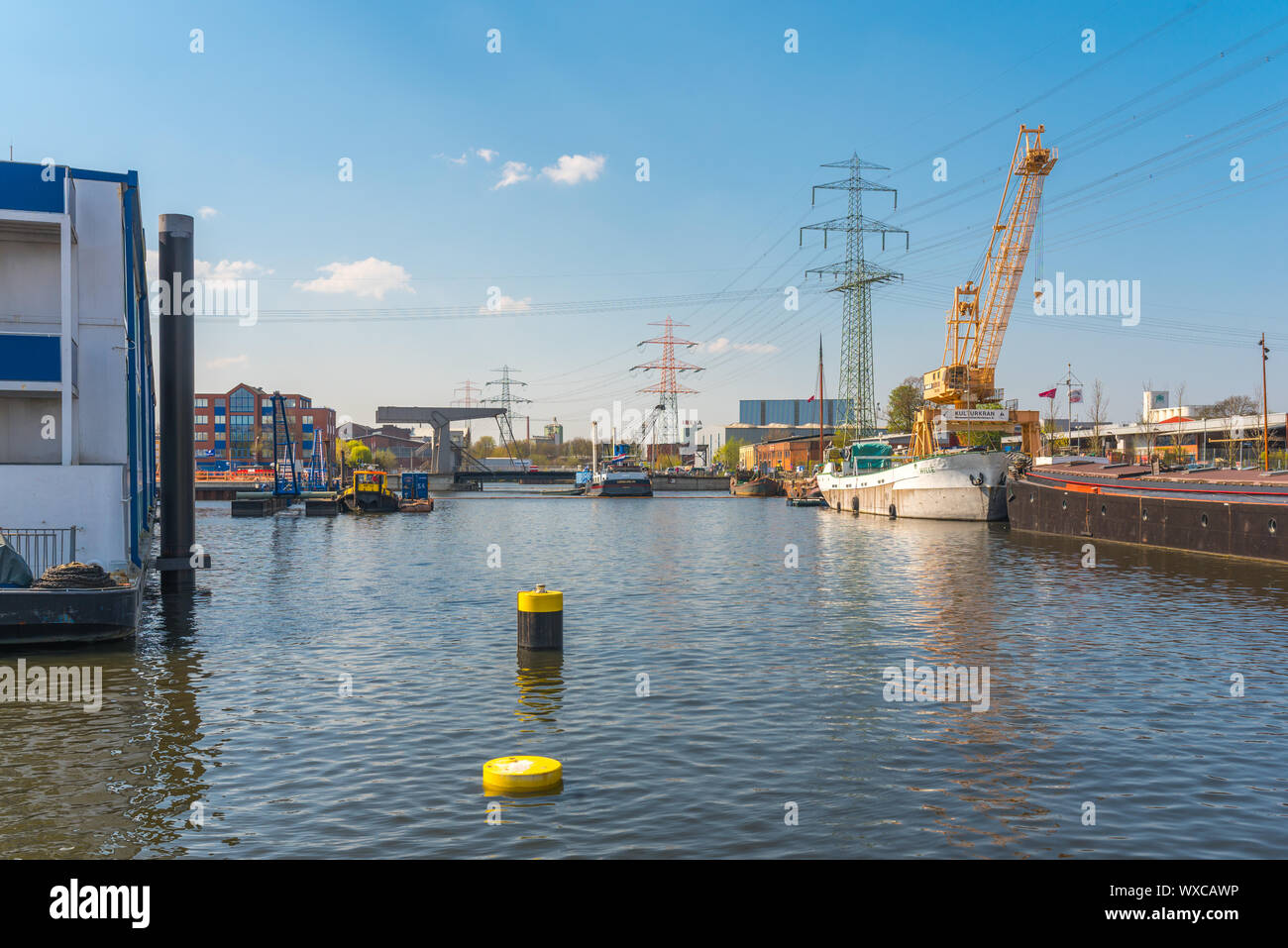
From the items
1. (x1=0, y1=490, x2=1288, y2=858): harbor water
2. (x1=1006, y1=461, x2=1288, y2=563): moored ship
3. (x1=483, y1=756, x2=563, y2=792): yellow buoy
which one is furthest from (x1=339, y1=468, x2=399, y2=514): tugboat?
(x1=483, y1=756, x2=563, y2=792): yellow buoy

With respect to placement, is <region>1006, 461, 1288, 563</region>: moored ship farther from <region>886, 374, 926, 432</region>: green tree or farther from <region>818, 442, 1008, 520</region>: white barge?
<region>886, 374, 926, 432</region>: green tree

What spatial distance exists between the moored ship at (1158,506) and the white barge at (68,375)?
123 ft

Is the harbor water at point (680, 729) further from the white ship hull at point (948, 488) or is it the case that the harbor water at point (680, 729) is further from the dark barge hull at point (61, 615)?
the white ship hull at point (948, 488)

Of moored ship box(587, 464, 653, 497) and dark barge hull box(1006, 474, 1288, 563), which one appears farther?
moored ship box(587, 464, 653, 497)

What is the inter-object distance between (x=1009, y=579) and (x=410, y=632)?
801 inches

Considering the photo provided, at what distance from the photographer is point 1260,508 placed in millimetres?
37062

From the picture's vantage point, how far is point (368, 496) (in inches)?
3433

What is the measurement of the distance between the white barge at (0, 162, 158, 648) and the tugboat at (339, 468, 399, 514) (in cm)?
6252

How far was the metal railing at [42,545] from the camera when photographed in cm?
2108

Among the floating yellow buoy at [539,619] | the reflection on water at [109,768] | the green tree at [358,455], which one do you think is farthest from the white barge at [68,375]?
the green tree at [358,455]

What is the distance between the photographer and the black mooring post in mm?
25234

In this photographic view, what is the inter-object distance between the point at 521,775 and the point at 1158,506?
41.3 m

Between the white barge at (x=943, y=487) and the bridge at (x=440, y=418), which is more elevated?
the bridge at (x=440, y=418)

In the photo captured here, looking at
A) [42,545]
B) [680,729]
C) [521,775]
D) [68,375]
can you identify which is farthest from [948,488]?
[521,775]
